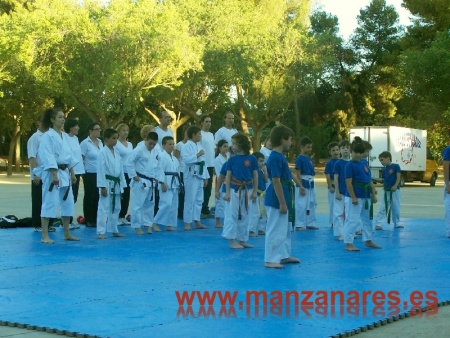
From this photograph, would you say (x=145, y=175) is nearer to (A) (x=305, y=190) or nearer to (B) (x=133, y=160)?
(B) (x=133, y=160)

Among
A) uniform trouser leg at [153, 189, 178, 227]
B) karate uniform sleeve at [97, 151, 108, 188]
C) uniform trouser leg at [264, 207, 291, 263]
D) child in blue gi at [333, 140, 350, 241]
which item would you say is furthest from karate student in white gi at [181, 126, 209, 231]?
uniform trouser leg at [264, 207, 291, 263]

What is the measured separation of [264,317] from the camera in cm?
661

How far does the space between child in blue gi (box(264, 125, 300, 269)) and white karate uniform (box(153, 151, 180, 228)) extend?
14.5ft

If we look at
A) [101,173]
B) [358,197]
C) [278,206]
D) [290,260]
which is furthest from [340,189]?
[101,173]

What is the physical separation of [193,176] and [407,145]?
24417mm

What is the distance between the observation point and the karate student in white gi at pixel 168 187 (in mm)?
13883

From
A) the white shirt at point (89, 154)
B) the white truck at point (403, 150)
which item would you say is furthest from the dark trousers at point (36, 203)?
the white truck at point (403, 150)

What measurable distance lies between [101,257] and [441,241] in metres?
5.25

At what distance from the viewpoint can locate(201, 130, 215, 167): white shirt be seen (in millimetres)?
15320

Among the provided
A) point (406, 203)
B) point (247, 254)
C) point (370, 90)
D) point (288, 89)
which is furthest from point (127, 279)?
point (370, 90)

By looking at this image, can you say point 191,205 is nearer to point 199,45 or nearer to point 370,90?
point 199,45

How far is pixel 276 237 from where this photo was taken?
31.1 feet

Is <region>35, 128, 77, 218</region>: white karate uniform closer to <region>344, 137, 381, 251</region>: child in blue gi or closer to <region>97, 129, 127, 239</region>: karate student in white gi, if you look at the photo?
<region>97, 129, 127, 239</region>: karate student in white gi

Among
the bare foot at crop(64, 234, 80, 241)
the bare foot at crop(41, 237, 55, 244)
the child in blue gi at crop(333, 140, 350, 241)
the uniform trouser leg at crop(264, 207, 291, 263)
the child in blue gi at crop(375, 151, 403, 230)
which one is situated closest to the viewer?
the uniform trouser leg at crop(264, 207, 291, 263)
